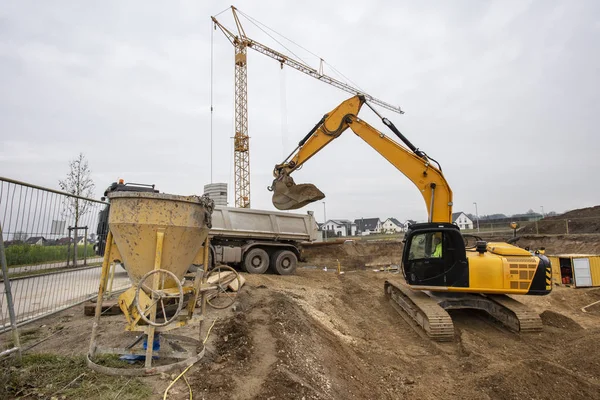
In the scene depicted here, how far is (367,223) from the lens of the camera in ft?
289

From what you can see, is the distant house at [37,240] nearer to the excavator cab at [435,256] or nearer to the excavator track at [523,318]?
the excavator cab at [435,256]

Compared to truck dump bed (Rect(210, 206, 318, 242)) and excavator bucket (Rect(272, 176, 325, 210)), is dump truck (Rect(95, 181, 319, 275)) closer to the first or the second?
truck dump bed (Rect(210, 206, 318, 242))

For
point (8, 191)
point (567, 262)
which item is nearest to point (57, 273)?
point (8, 191)

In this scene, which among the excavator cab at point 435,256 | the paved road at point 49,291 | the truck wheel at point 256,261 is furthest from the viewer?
the truck wheel at point 256,261

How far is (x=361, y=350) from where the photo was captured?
6359mm

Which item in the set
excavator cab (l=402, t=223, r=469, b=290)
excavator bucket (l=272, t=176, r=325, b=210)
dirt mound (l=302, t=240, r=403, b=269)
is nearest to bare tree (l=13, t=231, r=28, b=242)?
excavator bucket (l=272, t=176, r=325, b=210)

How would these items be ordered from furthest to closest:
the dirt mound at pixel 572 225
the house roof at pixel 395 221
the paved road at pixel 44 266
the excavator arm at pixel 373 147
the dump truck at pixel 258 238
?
the house roof at pixel 395 221 < the dirt mound at pixel 572 225 < the dump truck at pixel 258 238 < the excavator arm at pixel 373 147 < the paved road at pixel 44 266

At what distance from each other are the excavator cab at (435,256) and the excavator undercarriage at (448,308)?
0.53m

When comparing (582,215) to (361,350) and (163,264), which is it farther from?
(163,264)

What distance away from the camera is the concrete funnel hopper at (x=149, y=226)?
4.07 m

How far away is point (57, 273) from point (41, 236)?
1.20 metres

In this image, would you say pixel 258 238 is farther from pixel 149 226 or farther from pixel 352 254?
pixel 352 254

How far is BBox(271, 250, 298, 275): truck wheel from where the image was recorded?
44.6 feet

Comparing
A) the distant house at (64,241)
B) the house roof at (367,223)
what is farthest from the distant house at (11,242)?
the house roof at (367,223)
